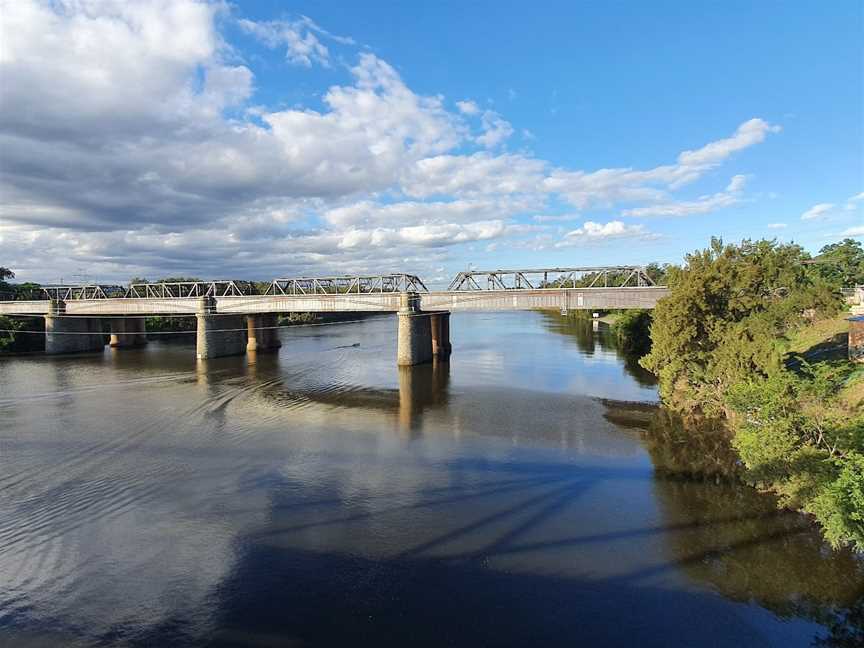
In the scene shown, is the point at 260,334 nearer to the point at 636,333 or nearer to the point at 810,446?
the point at 636,333

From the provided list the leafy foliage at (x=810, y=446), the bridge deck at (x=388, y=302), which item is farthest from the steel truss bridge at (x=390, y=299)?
the leafy foliage at (x=810, y=446)

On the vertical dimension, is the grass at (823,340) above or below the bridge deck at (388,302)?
below

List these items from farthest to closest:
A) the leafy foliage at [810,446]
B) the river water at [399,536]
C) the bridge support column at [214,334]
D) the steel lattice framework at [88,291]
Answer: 1. the steel lattice framework at [88,291]
2. the bridge support column at [214,334]
3. the leafy foliage at [810,446]
4. the river water at [399,536]

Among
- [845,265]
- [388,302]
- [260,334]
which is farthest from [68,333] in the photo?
[845,265]

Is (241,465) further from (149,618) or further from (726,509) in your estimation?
(726,509)

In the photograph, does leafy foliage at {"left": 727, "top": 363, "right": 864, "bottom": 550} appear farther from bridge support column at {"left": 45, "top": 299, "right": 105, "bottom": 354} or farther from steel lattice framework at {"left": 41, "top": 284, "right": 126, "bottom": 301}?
steel lattice framework at {"left": 41, "top": 284, "right": 126, "bottom": 301}

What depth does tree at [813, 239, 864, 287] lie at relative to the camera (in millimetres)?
76394

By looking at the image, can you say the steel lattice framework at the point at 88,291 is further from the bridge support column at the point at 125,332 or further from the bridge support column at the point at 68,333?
the bridge support column at the point at 125,332

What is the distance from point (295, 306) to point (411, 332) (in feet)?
55.2

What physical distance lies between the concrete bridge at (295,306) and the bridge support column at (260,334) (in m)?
0.13

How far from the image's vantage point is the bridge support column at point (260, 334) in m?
65.8

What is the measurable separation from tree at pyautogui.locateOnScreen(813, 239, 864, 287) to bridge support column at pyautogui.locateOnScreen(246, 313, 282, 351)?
260ft

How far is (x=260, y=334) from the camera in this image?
66125 millimetres

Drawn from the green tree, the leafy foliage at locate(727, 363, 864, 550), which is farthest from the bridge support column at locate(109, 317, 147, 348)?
the leafy foliage at locate(727, 363, 864, 550)
